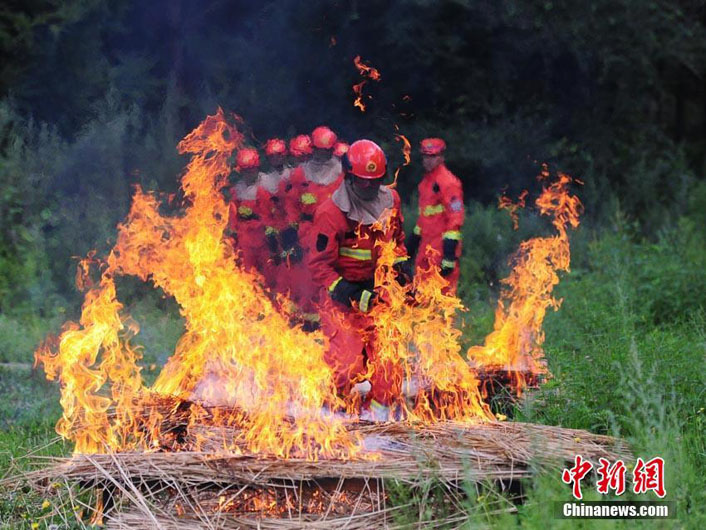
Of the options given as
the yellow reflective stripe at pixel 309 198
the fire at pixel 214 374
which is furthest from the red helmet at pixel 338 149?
the fire at pixel 214 374

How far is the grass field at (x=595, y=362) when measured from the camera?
5070 mm

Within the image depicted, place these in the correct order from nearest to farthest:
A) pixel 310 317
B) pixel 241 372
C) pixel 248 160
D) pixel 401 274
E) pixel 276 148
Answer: pixel 241 372, pixel 401 274, pixel 310 317, pixel 248 160, pixel 276 148

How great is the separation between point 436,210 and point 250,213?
2141 millimetres

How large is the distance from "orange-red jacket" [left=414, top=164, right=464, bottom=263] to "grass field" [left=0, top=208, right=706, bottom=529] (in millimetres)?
1200

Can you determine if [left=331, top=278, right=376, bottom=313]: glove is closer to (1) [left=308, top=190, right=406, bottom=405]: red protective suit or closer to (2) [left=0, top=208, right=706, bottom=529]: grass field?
(1) [left=308, top=190, right=406, bottom=405]: red protective suit

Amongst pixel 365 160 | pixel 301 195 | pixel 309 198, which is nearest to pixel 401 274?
pixel 365 160

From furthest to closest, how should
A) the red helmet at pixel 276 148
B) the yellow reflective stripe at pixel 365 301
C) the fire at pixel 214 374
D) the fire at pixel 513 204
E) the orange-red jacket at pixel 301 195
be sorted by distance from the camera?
the fire at pixel 513 204 → the red helmet at pixel 276 148 → the orange-red jacket at pixel 301 195 → the yellow reflective stripe at pixel 365 301 → the fire at pixel 214 374

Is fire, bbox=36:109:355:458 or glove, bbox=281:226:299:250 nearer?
fire, bbox=36:109:355:458

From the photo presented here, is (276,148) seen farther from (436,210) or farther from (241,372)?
(241,372)

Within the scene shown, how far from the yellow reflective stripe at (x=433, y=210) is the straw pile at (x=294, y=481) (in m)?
4.48

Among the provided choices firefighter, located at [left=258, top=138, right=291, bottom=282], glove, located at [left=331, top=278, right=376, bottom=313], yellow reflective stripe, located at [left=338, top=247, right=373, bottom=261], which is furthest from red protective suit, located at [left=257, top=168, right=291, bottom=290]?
glove, located at [left=331, top=278, right=376, bottom=313]

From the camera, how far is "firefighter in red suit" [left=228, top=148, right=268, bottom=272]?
10750 mm

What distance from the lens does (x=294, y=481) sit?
5305mm

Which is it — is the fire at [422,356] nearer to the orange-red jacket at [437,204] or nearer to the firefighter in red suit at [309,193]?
the orange-red jacket at [437,204]
